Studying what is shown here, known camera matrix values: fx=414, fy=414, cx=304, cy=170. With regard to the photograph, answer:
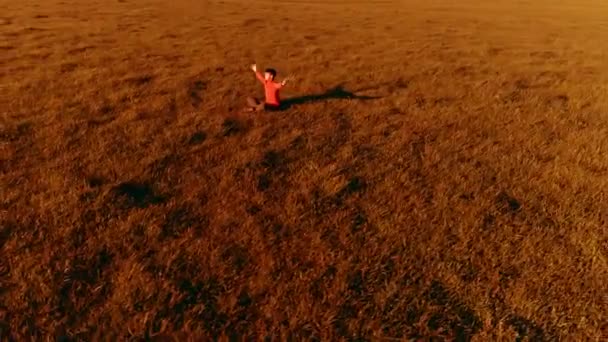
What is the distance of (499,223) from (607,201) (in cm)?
187

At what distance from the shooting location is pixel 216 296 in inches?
146

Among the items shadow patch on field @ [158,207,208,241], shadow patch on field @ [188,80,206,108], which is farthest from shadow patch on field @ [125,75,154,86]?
shadow patch on field @ [158,207,208,241]

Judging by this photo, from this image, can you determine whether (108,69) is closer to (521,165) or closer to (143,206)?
(143,206)

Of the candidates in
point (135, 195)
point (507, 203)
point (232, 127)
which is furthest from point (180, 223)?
point (507, 203)

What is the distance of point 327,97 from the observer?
9.46 m

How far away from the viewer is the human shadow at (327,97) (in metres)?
8.95

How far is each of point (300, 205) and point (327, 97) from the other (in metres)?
4.83

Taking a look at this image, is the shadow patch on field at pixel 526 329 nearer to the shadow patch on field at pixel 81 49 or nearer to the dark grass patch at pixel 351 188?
the dark grass patch at pixel 351 188

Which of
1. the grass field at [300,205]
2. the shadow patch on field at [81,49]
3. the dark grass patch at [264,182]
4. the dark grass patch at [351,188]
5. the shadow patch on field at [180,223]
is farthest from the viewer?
the shadow patch on field at [81,49]

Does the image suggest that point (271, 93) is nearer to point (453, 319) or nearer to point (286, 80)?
point (286, 80)

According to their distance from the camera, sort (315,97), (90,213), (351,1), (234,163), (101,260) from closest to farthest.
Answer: (101,260) < (90,213) < (234,163) < (315,97) < (351,1)

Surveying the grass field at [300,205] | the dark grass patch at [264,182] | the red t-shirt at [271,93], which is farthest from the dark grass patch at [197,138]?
the red t-shirt at [271,93]

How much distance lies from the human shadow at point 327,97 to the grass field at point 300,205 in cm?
7

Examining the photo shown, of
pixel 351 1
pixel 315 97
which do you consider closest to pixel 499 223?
pixel 315 97
